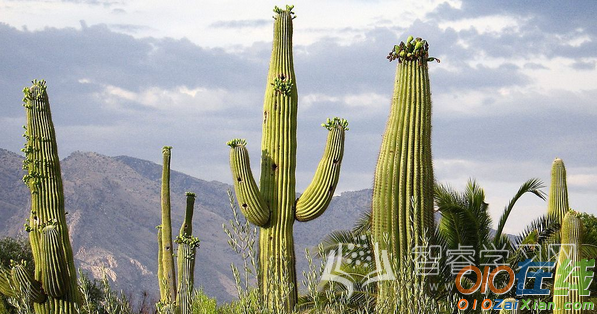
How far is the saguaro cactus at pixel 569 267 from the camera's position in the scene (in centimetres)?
1247

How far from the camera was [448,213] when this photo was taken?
1381 centimetres

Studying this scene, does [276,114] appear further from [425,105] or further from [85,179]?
[85,179]

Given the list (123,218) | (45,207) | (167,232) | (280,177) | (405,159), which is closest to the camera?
(405,159)

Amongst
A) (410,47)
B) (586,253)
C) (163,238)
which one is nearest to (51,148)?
(163,238)

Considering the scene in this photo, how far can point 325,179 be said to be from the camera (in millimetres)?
12602

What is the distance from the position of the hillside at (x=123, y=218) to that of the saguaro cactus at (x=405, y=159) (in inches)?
2201

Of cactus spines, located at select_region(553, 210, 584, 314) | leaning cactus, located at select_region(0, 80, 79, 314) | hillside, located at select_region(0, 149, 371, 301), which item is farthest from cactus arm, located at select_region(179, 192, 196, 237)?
hillside, located at select_region(0, 149, 371, 301)

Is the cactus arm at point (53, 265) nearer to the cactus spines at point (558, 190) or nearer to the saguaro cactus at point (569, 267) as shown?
the saguaro cactus at point (569, 267)

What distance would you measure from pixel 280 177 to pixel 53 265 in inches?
157

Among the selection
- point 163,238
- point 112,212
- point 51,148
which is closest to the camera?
point 51,148

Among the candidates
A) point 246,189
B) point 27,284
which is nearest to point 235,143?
point 246,189

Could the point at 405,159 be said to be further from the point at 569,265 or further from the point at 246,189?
the point at 569,265

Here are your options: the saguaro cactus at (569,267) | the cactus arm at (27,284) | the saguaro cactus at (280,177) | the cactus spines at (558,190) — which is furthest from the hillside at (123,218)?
the cactus arm at (27,284)

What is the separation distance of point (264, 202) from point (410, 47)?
3.44 m
